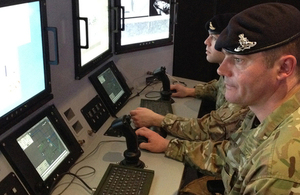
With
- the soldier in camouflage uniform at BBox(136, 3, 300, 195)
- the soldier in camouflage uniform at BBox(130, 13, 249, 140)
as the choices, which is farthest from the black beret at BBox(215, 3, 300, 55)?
the soldier in camouflage uniform at BBox(130, 13, 249, 140)

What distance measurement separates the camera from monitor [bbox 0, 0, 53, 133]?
107 centimetres

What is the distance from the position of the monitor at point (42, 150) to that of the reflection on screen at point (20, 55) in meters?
0.11

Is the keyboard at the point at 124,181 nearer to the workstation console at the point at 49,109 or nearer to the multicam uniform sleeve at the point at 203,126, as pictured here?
the workstation console at the point at 49,109

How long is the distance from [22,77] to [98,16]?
746 millimetres

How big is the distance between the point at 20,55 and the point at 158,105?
1.02 metres

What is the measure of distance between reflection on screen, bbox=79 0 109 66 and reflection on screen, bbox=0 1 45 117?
392 millimetres

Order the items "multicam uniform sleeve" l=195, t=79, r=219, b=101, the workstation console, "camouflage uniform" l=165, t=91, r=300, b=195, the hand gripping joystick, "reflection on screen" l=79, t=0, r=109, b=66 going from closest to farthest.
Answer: "camouflage uniform" l=165, t=91, r=300, b=195, the workstation console, the hand gripping joystick, "reflection on screen" l=79, t=0, r=109, b=66, "multicam uniform sleeve" l=195, t=79, r=219, b=101

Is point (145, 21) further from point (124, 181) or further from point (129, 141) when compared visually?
point (124, 181)

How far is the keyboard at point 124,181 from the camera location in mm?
1248

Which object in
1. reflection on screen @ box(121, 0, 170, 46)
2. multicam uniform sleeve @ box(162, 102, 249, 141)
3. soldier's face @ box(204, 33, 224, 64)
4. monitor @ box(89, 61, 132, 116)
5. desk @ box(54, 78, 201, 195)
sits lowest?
desk @ box(54, 78, 201, 195)

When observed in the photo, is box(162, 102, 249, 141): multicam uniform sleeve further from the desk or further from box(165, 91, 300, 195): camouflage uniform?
box(165, 91, 300, 195): camouflage uniform

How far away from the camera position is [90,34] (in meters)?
1.73

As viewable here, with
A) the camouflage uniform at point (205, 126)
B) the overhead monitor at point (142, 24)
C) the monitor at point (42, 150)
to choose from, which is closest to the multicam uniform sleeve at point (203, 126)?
the camouflage uniform at point (205, 126)

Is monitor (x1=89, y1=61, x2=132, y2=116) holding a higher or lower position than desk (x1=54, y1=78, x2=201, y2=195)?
higher
